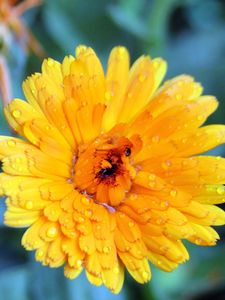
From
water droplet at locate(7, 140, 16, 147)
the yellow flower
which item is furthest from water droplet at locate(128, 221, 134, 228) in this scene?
water droplet at locate(7, 140, 16, 147)

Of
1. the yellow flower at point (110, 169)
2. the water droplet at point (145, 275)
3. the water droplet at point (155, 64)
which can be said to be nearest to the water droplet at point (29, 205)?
the yellow flower at point (110, 169)

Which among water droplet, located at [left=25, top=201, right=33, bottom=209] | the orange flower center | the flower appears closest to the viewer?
water droplet, located at [left=25, top=201, right=33, bottom=209]

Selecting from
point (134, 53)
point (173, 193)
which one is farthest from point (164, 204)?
point (134, 53)

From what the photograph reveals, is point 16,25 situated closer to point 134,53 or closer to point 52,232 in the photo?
point 134,53

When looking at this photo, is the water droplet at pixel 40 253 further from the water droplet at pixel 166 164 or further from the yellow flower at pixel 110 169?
the water droplet at pixel 166 164

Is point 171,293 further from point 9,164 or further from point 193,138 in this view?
point 9,164

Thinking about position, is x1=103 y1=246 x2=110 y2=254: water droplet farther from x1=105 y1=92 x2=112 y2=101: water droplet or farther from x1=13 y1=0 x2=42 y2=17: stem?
x1=13 y1=0 x2=42 y2=17: stem

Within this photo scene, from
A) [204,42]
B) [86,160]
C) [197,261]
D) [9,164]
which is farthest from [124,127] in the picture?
[204,42]

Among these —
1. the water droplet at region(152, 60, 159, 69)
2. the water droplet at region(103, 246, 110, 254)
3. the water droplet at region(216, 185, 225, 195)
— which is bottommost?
the water droplet at region(103, 246, 110, 254)
